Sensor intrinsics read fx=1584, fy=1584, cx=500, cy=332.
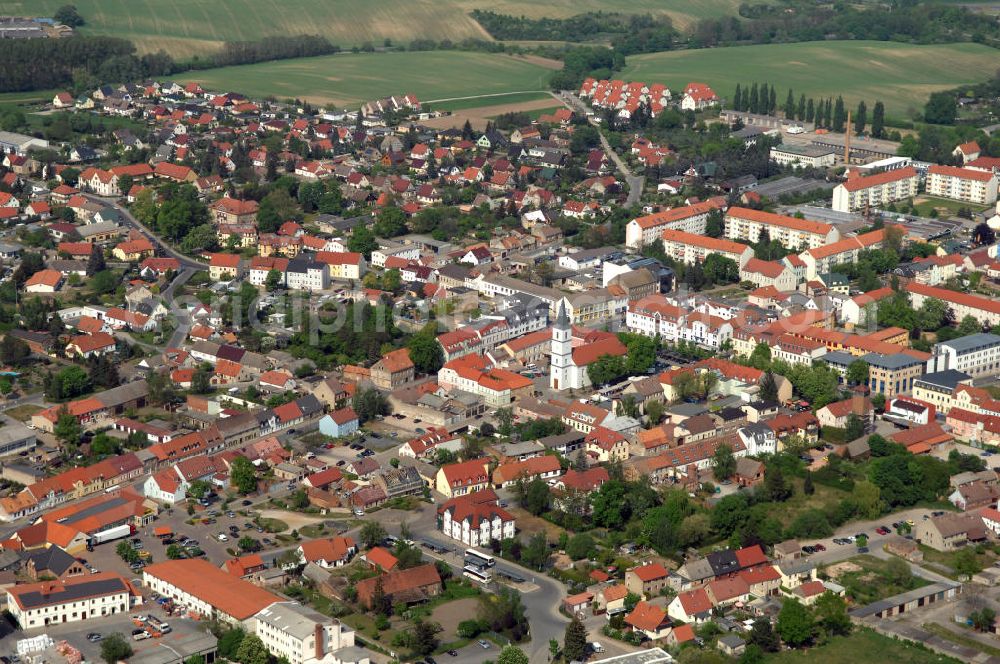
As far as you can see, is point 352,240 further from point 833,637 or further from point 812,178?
point 833,637

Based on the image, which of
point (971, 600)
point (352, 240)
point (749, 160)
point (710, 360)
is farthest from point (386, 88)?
point (971, 600)

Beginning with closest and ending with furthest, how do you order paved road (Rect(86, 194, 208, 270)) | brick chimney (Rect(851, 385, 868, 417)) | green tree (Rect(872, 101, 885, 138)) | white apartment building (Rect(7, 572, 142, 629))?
1. white apartment building (Rect(7, 572, 142, 629))
2. brick chimney (Rect(851, 385, 868, 417))
3. paved road (Rect(86, 194, 208, 270))
4. green tree (Rect(872, 101, 885, 138))

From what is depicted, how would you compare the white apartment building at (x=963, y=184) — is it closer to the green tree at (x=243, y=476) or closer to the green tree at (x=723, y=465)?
the green tree at (x=723, y=465)

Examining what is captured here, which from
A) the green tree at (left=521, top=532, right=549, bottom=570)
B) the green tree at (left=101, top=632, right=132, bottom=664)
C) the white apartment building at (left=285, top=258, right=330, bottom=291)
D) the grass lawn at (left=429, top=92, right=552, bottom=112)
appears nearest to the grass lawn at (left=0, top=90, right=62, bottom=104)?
the grass lawn at (left=429, top=92, right=552, bottom=112)

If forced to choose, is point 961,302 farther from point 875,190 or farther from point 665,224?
point 875,190

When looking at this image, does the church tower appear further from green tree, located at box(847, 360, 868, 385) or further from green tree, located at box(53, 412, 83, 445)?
green tree, located at box(53, 412, 83, 445)

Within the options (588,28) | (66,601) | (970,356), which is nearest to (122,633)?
(66,601)

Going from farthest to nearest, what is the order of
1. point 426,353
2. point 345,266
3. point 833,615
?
point 345,266 → point 426,353 → point 833,615
